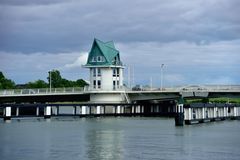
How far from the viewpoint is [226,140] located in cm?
5666

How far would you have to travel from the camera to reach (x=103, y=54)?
123 meters

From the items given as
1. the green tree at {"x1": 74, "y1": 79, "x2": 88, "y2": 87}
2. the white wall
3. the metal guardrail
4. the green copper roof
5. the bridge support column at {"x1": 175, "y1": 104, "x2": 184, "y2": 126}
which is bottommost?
the bridge support column at {"x1": 175, "y1": 104, "x2": 184, "y2": 126}

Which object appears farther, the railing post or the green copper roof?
the green copper roof

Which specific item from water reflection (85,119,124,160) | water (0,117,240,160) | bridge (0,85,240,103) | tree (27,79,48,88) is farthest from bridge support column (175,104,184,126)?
tree (27,79,48,88)

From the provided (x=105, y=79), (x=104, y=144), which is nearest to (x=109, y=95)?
(x=105, y=79)

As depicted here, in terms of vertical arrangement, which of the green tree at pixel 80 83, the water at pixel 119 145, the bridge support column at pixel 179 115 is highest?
the green tree at pixel 80 83

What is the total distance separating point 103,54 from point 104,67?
301cm

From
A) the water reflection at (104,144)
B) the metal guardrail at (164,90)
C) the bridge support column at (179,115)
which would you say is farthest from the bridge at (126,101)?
the water reflection at (104,144)

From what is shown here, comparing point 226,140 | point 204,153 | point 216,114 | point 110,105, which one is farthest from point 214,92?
point 204,153

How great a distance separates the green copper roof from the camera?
404 ft

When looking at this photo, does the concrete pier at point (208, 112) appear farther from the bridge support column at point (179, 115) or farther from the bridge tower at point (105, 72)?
the bridge tower at point (105, 72)

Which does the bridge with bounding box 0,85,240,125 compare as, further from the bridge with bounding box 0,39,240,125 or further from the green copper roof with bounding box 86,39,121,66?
the green copper roof with bounding box 86,39,121,66

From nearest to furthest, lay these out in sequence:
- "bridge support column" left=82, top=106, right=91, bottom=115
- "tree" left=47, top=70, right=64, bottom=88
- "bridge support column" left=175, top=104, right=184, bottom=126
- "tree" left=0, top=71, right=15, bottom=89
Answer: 1. "bridge support column" left=175, top=104, right=184, bottom=126
2. "bridge support column" left=82, top=106, right=91, bottom=115
3. "tree" left=0, top=71, right=15, bottom=89
4. "tree" left=47, top=70, right=64, bottom=88

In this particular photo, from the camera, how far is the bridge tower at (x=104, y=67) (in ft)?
398
